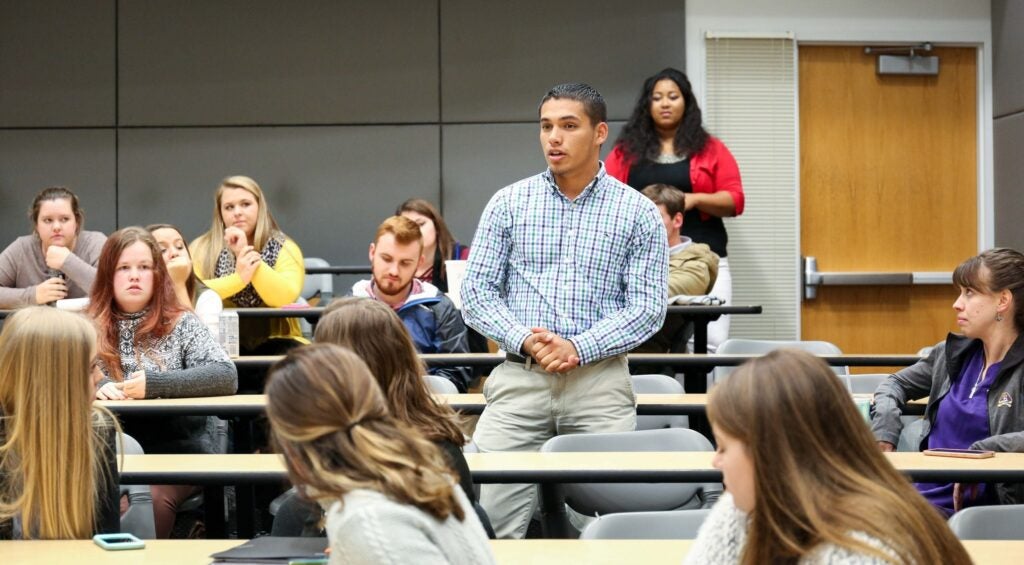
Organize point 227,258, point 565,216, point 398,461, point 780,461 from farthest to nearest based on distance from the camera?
point 227,258 < point 565,216 < point 398,461 < point 780,461

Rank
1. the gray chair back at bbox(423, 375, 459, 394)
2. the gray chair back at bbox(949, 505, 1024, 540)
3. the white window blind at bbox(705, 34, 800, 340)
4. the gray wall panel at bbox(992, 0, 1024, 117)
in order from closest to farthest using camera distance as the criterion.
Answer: the gray chair back at bbox(949, 505, 1024, 540)
the gray chair back at bbox(423, 375, 459, 394)
the gray wall panel at bbox(992, 0, 1024, 117)
the white window blind at bbox(705, 34, 800, 340)

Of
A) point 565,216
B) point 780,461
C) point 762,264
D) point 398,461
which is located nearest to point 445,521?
point 398,461

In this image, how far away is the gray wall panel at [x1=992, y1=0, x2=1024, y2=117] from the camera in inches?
260

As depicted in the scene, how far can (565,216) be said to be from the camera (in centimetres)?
333

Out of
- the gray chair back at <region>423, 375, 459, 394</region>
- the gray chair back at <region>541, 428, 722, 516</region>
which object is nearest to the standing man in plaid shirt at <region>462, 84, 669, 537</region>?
the gray chair back at <region>541, 428, 722, 516</region>

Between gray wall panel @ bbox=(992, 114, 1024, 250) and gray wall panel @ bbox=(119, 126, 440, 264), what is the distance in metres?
3.23

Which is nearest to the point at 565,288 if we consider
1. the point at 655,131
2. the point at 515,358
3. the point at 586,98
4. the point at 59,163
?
the point at 515,358

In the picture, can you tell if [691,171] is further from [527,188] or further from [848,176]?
[527,188]

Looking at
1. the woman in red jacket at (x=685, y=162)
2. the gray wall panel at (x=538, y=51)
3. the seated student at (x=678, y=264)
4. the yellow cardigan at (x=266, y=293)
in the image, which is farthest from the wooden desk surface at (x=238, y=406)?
the gray wall panel at (x=538, y=51)

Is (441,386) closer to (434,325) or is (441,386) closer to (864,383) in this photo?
(434,325)

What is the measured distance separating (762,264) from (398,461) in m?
5.51

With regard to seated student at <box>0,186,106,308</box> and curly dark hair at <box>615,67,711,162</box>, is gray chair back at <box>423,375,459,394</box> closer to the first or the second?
seated student at <box>0,186,106,308</box>

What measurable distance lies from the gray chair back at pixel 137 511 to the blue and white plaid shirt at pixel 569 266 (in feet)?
3.16

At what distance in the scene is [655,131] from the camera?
6117 mm
